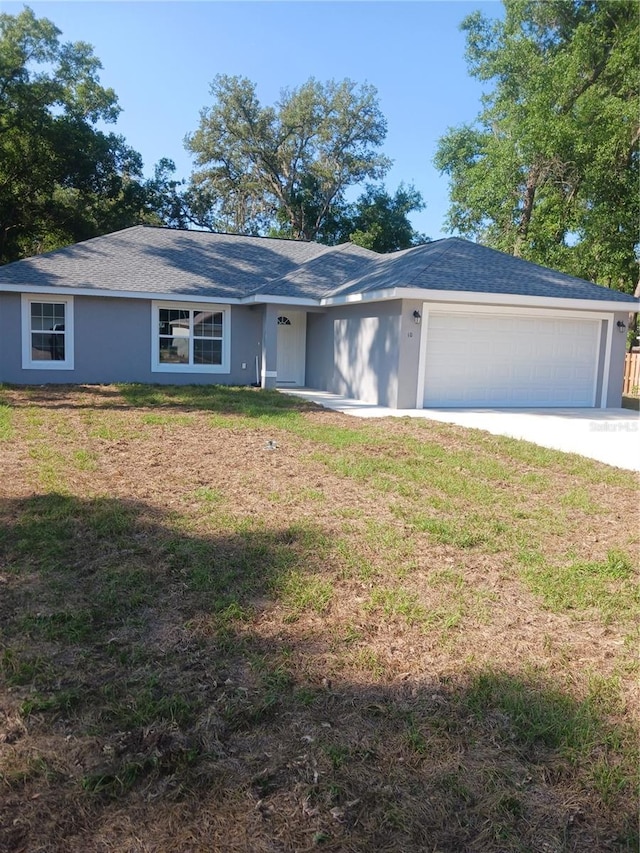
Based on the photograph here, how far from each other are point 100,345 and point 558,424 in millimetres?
11090

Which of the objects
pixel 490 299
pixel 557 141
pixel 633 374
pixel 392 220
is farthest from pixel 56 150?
pixel 633 374

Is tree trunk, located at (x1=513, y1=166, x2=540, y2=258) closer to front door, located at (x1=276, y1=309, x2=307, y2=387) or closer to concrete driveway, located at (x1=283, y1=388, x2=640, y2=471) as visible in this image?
front door, located at (x1=276, y1=309, x2=307, y2=387)

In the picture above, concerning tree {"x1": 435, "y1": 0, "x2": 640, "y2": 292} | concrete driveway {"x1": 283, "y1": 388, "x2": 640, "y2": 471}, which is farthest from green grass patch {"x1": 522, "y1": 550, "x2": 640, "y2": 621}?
tree {"x1": 435, "y1": 0, "x2": 640, "y2": 292}

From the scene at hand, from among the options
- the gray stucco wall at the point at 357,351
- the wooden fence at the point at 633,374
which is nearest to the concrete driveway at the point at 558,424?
the gray stucco wall at the point at 357,351

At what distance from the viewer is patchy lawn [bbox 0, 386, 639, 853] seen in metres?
2.29

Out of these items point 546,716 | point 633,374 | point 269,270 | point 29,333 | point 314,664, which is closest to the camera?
point 546,716

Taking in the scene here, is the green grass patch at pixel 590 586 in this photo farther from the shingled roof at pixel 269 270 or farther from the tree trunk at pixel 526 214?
the tree trunk at pixel 526 214

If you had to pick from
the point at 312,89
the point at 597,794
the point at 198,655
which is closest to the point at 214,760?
the point at 198,655

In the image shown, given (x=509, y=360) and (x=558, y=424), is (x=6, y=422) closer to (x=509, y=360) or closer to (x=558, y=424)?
(x=558, y=424)

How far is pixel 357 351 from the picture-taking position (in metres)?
15.4

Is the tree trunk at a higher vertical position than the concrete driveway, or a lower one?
higher

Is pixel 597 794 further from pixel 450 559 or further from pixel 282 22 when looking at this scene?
pixel 282 22

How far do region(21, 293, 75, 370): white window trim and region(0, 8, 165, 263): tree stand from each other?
12.6 m

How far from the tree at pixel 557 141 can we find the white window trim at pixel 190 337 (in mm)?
12227
